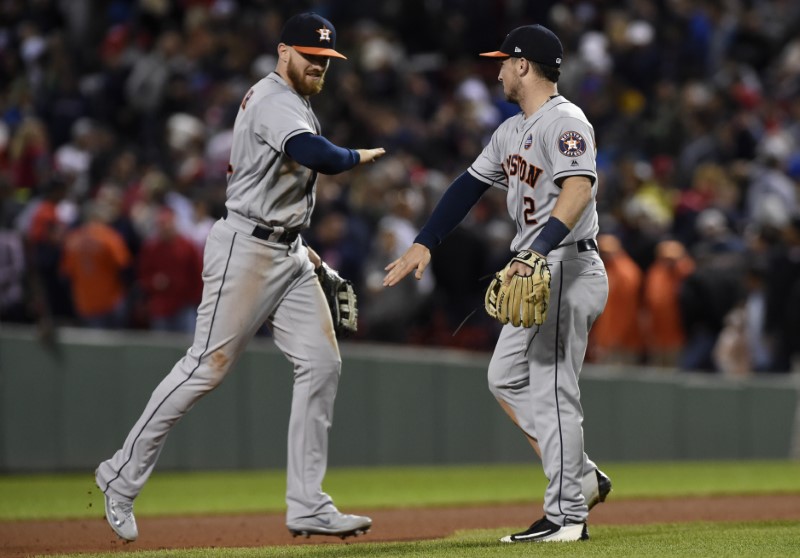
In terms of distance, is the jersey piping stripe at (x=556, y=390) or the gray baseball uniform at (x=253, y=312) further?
the gray baseball uniform at (x=253, y=312)

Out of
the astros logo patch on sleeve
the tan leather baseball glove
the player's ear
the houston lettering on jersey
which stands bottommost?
the tan leather baseball glove

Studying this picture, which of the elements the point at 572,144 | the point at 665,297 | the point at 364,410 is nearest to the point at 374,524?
the point at 572,144

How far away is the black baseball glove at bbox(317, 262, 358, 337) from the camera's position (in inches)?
234

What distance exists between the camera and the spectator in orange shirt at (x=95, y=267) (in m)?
11.5

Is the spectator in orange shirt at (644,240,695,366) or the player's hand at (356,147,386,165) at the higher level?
the player's hand at (356,147,386,165)

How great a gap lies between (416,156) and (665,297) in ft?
10.8

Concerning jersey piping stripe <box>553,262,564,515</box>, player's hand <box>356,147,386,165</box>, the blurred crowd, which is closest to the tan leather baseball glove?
jersey piping stripe <box>553,262,564,515</box>

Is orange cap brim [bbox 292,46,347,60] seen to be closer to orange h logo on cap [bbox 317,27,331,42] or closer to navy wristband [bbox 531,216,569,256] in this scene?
orange h logo on cap [bbox 317,27,331,42]

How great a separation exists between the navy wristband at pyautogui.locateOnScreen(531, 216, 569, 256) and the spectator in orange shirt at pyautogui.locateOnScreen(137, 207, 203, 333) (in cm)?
658

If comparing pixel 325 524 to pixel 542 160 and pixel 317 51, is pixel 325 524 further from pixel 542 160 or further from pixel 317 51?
pixel 317 51

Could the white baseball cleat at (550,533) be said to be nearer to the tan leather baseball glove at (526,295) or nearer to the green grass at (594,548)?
the green grass at (594,548)

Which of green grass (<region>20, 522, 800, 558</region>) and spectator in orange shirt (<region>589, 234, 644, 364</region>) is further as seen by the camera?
spectator in orange shirt (<region>589, 234, 644, 364</region>)

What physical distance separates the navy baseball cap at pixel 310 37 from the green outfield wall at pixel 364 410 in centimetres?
563

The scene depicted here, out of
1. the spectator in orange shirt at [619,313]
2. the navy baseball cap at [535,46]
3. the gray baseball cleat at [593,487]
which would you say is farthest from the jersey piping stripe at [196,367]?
the spectator in orange shirt at [619,313]
